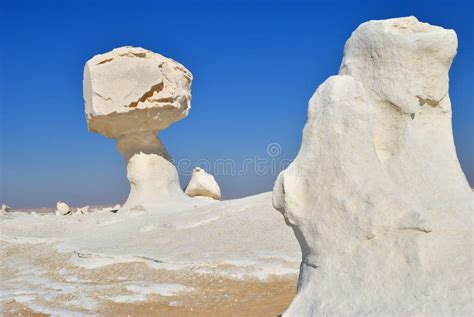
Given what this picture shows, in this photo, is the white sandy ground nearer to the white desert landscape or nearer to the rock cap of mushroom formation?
the white desert landscape

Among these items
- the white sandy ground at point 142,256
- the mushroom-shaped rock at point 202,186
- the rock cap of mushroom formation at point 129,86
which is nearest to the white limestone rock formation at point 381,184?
the white sandy ground at point 142,256

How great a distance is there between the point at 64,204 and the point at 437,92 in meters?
Result: 15.2

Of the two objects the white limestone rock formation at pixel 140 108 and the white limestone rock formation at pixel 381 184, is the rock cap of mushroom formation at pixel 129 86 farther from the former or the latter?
the white limestone rock formation at pixel 381 184

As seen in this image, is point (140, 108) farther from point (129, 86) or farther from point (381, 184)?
point (381, 184)

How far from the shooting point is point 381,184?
3580 mm

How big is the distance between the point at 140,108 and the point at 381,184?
10.9 metres

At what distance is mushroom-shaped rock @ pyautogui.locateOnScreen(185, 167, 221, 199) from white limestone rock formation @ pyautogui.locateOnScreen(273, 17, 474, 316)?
13.2 m

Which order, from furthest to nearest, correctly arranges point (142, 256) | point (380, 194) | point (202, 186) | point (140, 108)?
1. point (202, 186)
2. point (140, 108)
3. point (142, 256)
4. point (380, 194)

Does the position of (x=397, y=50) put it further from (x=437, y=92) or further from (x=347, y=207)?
(x=347, y=207)

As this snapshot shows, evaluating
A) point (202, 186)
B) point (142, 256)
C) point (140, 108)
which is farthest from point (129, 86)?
point (142, 256)

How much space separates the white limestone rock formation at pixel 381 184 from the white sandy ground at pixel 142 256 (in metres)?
3.05

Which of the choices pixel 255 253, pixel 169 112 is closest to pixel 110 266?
pixel 255 253

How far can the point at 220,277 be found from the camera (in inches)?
276

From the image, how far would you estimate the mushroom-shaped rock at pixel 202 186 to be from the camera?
16972mm
